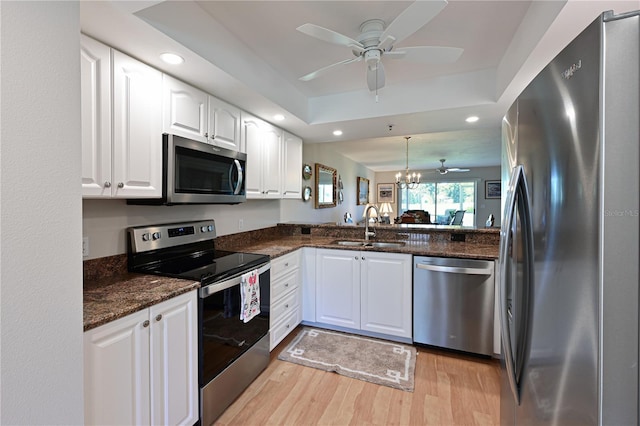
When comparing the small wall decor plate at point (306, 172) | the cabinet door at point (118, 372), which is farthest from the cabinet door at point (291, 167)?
the cabinet door at point (118, 372)

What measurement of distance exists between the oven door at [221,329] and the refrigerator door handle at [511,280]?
1421 mm

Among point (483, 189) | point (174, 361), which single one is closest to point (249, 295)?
point (174, 361)

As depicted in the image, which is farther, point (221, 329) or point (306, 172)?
point (306, 172)

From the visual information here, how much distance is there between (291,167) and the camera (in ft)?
11.0

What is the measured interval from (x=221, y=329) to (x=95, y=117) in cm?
133

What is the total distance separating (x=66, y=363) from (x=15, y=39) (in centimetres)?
88

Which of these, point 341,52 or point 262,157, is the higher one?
point 341,52

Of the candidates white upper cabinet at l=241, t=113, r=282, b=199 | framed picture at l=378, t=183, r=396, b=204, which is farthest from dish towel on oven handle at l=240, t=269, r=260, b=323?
framed picture at l=378, t=183, r=396, b=204

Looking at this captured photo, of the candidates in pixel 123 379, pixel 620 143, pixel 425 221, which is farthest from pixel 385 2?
pixel 425 221

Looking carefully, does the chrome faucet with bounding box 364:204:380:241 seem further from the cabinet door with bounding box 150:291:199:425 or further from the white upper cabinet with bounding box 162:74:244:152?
the cabinet door with bounding box 150:291:199:425

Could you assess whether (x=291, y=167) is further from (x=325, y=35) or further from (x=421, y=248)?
(x=325, y=35)

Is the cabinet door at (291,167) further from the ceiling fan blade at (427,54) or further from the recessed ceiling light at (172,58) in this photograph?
the ceiling fan blade at (427,54)

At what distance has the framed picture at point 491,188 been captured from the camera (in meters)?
8.48

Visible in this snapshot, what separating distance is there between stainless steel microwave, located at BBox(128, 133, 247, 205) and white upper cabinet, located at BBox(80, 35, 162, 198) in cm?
6
